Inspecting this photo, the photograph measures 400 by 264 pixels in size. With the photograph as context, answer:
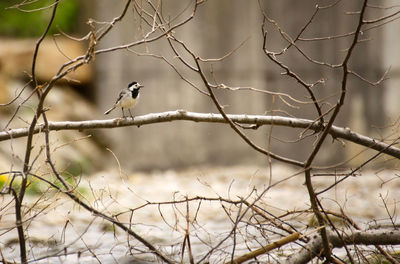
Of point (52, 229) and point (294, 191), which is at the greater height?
point (294, 191)

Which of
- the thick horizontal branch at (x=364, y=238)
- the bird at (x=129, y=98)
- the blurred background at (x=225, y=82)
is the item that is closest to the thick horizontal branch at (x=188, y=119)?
the thick horizontal branch at (x=364, y=238)

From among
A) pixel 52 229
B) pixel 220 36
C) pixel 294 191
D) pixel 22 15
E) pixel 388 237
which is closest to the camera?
pixel 388 237

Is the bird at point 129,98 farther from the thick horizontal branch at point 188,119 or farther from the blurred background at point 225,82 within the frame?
the blurred background at point 225,82

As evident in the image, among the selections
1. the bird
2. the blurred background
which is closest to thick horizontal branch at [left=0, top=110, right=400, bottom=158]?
the bird

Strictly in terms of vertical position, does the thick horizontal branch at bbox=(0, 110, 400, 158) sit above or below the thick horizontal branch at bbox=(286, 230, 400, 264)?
above

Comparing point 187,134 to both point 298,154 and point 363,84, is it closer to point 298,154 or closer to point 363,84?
point 298,154

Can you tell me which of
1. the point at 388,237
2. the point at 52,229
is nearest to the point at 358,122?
the point at 52,229

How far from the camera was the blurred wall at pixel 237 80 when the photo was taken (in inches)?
309

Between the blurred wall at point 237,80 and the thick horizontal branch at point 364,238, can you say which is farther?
the blurred wall at point 237,80

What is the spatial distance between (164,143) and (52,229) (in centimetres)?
324

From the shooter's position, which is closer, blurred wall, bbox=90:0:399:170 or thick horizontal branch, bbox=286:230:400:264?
thick horizontal branch, bbox=286:230:400:264

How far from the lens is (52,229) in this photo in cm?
500

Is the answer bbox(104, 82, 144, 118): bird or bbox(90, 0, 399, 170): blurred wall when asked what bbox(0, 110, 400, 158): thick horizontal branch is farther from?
bbox(90, 0, 399, 170): blurred wall

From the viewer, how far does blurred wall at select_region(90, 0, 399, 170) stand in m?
7.84
